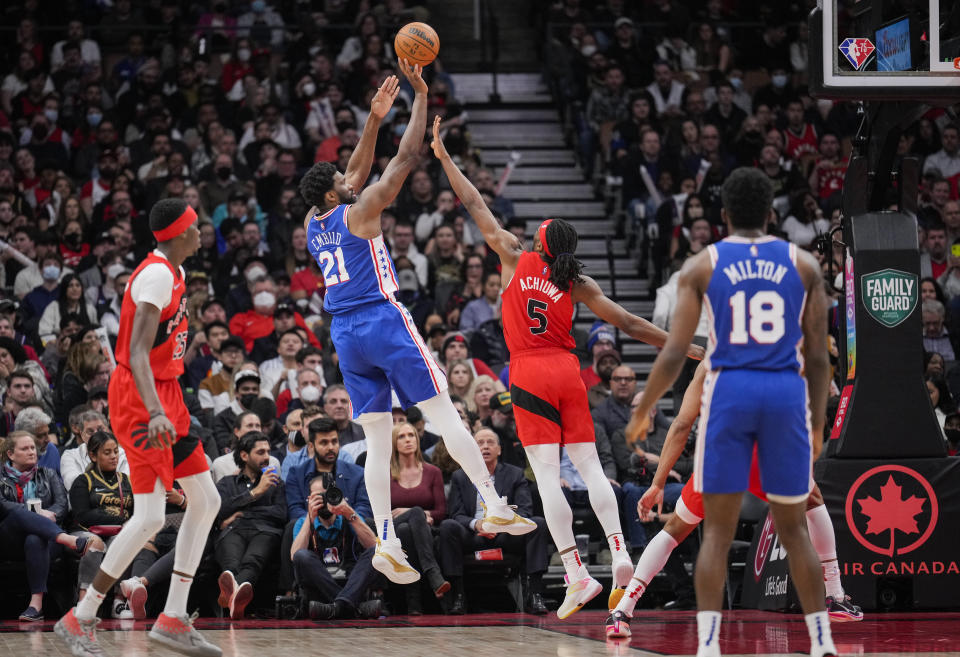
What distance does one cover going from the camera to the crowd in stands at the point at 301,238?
1038 cm

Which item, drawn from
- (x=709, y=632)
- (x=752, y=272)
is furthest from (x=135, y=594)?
(x=752, y=272)

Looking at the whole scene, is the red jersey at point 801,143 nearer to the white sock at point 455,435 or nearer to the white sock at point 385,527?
the white sock at point 455,435

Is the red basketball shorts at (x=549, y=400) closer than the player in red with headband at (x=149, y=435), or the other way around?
the player in red with headband at (x=149, y=435)

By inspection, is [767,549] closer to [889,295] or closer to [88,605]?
[889,295]

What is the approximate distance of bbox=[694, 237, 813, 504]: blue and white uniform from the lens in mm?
5645

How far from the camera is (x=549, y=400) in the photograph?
7953mm

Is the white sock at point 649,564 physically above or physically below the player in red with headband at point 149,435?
below

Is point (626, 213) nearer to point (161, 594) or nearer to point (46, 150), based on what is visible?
point (46, 150)

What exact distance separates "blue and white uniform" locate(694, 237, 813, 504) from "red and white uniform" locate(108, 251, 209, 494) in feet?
9.18

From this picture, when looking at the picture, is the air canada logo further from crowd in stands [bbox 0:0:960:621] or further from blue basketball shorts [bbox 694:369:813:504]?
blue basketball shorts [bbox 694:369:813:504]

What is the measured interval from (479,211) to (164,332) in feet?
7.24

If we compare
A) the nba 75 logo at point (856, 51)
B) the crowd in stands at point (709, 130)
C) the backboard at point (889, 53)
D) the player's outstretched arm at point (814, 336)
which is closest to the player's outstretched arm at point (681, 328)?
the player's outstretched arm at point (814, 336)

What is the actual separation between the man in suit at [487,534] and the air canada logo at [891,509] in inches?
97.2

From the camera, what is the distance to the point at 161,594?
34.0 feet
